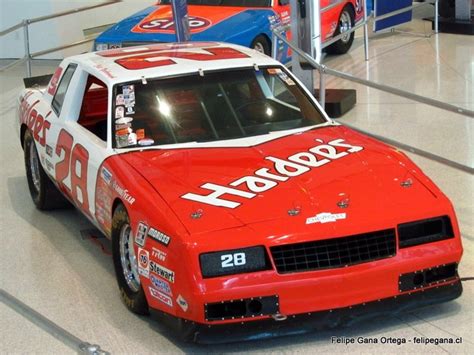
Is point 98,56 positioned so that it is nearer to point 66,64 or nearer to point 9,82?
point 66,64

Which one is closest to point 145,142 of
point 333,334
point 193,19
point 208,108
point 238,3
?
point 208,108

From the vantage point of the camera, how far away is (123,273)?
18.2 feet

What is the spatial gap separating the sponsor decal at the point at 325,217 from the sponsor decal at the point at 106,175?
1.39 m

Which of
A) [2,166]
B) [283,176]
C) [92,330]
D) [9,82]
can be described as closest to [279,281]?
[283,176]

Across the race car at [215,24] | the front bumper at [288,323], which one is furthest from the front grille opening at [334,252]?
the race car at [215,24]

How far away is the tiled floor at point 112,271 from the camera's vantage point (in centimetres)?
508

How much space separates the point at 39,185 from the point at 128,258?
2307mm

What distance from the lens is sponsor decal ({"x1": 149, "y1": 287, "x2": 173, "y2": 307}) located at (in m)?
4.88

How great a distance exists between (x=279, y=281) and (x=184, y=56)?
2.50 metres

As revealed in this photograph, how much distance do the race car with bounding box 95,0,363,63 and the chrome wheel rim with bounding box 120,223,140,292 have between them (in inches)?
214

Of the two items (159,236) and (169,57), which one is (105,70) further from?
(159,236)

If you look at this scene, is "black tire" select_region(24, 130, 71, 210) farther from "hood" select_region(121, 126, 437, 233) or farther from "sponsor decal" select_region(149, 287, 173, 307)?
"sponsor decal" select_region(149, 287, 173, 307)

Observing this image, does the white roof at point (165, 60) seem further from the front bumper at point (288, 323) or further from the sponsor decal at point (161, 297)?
the front bumper at point (288, 323)

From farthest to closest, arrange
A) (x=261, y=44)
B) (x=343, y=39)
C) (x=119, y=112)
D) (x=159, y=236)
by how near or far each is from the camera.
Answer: (x=343, y=39), (x=261, y=44), (x=119, y=112), (x=159, y=236)
